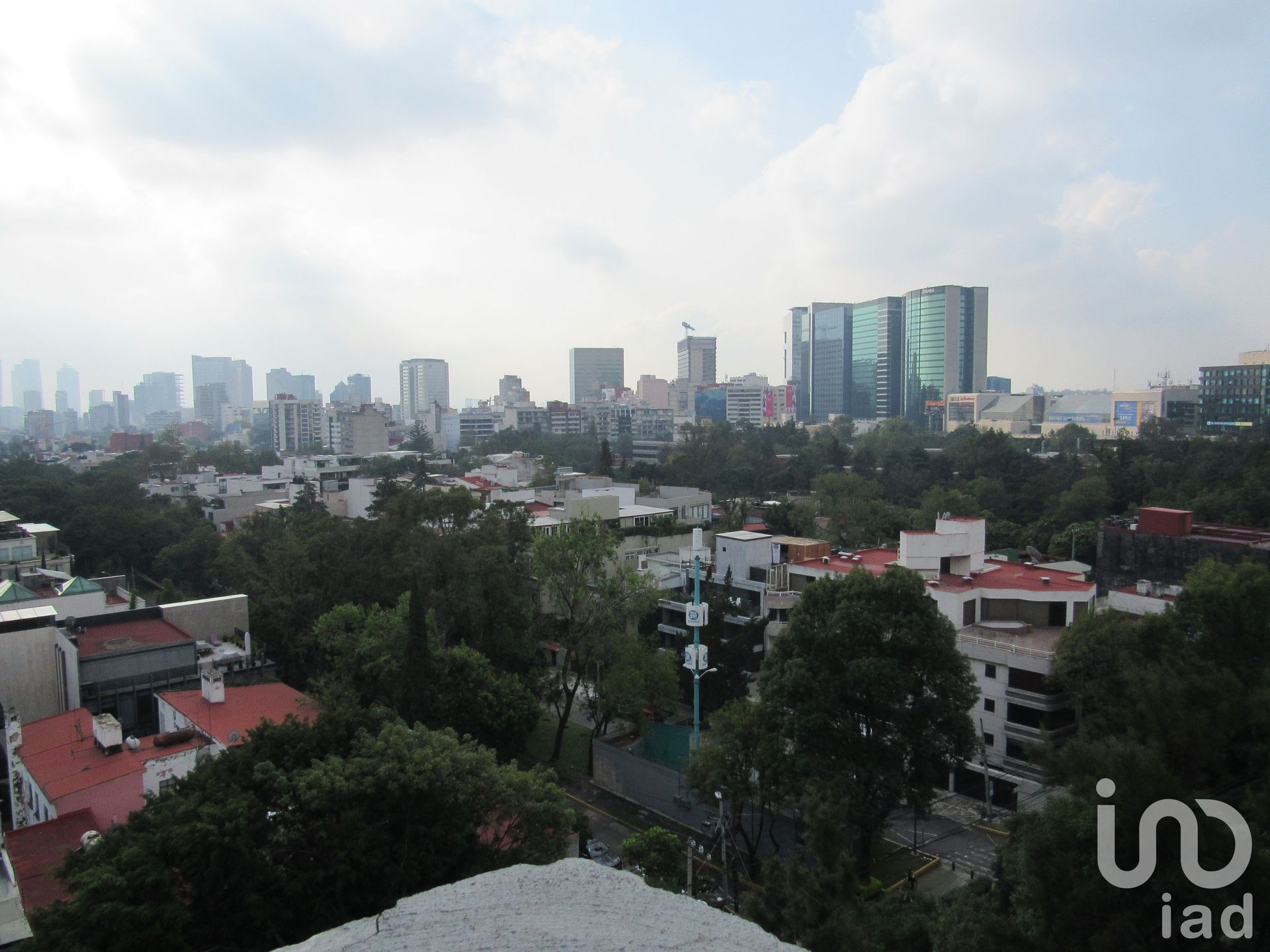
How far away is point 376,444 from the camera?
79.9 metres

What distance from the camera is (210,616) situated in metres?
18.8

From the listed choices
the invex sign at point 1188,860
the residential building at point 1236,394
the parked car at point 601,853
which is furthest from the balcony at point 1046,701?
the residential building at point 1236,394

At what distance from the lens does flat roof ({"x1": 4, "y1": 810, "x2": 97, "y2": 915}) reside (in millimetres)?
8617

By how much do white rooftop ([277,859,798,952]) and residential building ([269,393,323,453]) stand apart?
9954cm

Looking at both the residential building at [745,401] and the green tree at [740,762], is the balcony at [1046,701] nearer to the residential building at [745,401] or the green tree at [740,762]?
the green tree at [740,762]

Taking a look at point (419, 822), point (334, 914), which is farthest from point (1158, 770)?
point (334, 914)

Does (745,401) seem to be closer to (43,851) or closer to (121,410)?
(43,851)

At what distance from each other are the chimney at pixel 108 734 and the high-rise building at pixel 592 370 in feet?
451

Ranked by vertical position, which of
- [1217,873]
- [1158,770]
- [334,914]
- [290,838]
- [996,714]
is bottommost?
[996,714]

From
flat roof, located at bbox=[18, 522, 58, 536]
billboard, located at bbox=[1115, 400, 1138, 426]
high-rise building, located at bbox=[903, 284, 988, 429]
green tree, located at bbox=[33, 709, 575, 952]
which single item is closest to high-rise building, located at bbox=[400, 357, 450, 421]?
high-rise building, located at bbox=[903, 284, 988, 429]

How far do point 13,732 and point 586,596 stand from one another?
922 cm

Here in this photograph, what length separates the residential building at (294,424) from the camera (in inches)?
3883

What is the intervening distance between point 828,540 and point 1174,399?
189 ft

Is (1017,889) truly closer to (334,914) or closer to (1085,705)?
(334,914)
